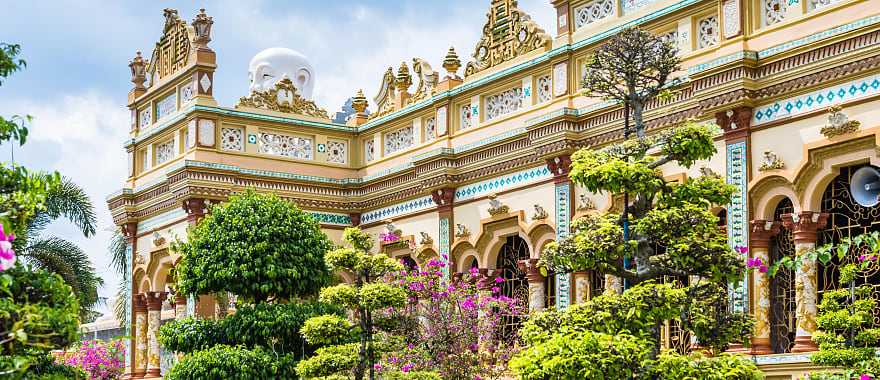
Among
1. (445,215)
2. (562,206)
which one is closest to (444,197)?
(445,215)

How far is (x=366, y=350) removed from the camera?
52.4 ft

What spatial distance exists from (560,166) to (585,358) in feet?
26.3

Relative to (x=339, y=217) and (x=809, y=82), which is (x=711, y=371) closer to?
(x=809, y=82)

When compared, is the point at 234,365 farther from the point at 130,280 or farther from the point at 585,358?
the point at 585,358

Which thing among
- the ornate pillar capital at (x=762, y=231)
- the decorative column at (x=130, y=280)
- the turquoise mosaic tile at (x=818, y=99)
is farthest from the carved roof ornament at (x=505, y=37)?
the decorative column at (x=130, y=280)

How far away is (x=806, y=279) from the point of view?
1443 cm

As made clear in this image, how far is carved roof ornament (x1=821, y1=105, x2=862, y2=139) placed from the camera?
13.9 metres

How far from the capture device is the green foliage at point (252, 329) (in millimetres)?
17750

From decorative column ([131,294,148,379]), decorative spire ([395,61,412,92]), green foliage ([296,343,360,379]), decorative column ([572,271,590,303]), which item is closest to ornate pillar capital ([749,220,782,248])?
decorative column ([572,271,590,303])

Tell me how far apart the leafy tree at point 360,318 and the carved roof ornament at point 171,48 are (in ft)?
25.1

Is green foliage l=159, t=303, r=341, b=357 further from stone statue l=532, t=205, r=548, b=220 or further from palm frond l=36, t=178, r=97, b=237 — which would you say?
palm frond l=36, t=178, r=97, b=237

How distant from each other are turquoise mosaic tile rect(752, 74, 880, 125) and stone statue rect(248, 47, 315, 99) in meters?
10.4

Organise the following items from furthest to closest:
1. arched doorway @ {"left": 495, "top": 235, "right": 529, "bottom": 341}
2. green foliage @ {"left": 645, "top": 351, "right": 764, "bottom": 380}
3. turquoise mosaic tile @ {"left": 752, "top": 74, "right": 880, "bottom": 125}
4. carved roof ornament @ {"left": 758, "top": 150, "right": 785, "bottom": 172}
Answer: arched doorway @ {"left": 495, "top": 235, "right": 529, "bottom": 341} < carved roof ornament @ {"left": 758, "top": 150, "right": 785, "bottom": 172} < turquoise mosaic tile @ {"left": 752, "top": 74, "right": 880, "bottom": 125} < green foliage @ {"left": 645, "top": 351, "right": 764, "bottom": 380}

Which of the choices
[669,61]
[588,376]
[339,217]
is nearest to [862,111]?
[669,61]
